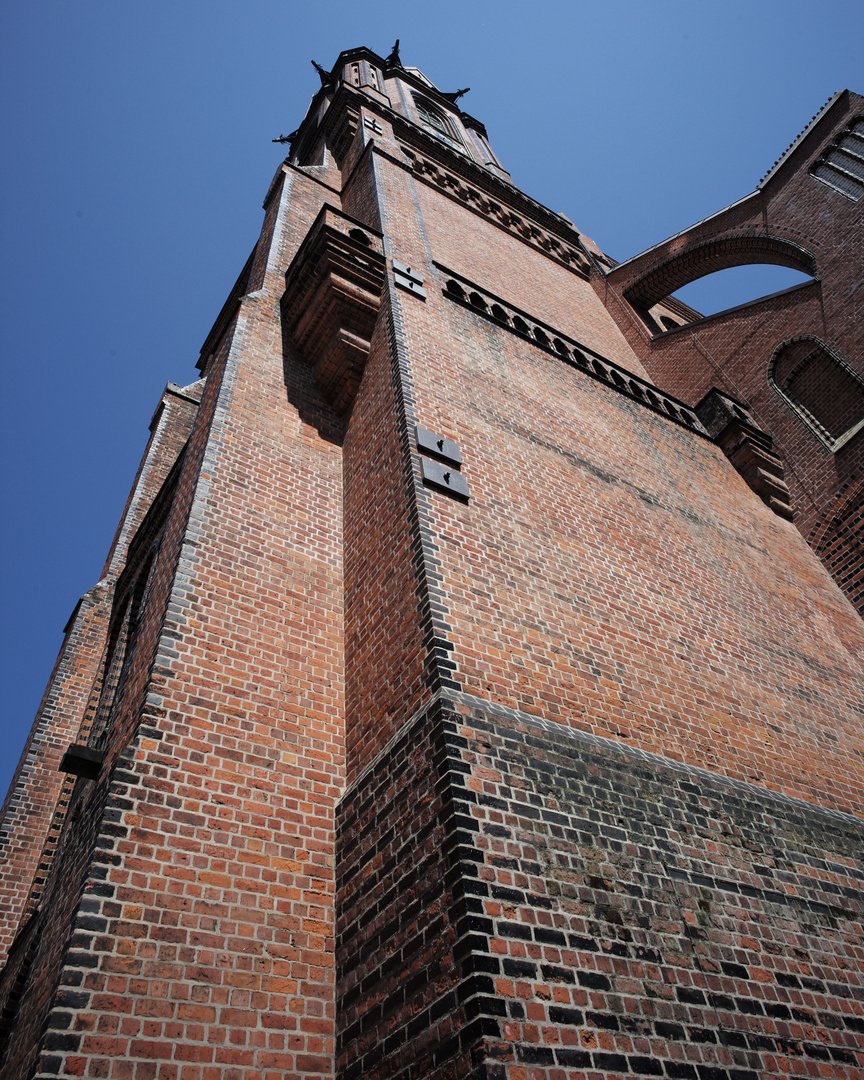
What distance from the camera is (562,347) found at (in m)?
9.65

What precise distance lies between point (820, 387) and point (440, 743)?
32.8 feet

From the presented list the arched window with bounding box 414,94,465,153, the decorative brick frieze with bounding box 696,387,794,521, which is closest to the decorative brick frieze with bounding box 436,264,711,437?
the decorative brick frieze with bounding box 696,387,794,521

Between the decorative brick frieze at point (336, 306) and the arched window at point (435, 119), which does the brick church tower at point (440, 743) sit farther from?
the arched window at point (435, 119)

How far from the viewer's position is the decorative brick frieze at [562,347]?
884cm

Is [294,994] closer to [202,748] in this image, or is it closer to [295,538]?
[202,748]

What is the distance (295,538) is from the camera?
6023 mm

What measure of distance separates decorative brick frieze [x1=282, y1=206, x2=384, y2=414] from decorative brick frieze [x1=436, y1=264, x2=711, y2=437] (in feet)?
3.90

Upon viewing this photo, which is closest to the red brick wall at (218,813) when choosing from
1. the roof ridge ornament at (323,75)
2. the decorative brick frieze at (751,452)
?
the decorative brick frieze at (751,452)

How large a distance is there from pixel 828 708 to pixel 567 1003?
4.77 metres

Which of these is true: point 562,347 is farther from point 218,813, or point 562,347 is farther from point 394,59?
point 394,59

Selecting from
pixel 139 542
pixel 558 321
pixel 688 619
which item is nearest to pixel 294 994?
pixel 688 619

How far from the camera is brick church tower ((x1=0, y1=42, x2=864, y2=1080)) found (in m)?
3.35

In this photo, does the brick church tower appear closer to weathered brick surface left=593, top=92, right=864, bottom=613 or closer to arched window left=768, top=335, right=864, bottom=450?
weathered brick surface left=593, top=92, right=864, bottom=613

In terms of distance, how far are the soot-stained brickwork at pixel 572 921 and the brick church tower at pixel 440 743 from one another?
2 cm
